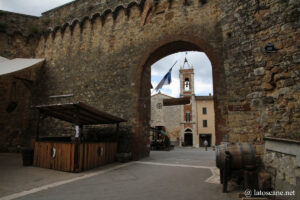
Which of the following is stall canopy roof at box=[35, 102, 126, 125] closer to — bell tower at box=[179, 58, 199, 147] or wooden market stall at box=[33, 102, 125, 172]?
wooden market stall at box=[33, 102, 125, 172]

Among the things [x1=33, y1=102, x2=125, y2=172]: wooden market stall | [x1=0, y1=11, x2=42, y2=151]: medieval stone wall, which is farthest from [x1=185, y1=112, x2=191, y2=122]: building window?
[x1=33, y1=102, x2=125, y2=172]: wooden market stall

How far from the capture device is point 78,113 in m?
5.60

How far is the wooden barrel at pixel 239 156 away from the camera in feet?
11.0

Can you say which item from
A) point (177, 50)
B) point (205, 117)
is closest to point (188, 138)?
point (205, 117)

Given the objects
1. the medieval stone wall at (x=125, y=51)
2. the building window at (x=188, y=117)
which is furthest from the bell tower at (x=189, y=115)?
the medieval stone wall at (x=125, y=51)

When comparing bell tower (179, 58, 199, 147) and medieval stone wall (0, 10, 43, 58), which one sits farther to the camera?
bell tower (179, 58, 199, 147)

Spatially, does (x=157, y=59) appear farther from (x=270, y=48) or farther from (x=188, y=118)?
(x=188, y=118)

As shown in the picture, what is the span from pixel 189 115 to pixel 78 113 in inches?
863

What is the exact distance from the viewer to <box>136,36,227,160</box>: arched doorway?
6.08 metres

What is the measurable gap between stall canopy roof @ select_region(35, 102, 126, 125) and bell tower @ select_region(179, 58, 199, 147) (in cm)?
1986

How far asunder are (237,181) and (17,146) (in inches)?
436

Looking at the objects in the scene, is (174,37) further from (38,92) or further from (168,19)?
(38,92)

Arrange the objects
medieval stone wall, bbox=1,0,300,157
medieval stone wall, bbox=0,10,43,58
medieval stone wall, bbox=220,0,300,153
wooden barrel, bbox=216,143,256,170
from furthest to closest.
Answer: medieval stone wall, bbox=0,10,43,58, medieval stone wall, bbox=1,0,300,157, medieval stone wall, bbox=220,0,300,153, wooden barrel, bbox=216,143,256,170

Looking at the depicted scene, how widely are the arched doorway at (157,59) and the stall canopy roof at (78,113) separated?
145 centimetres
